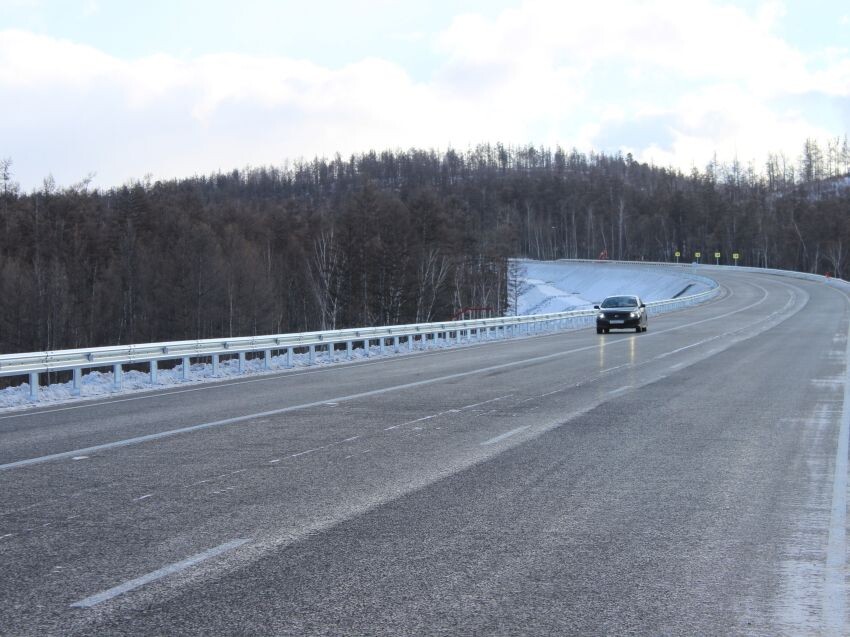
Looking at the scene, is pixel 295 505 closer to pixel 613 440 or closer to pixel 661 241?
pixel 613 440

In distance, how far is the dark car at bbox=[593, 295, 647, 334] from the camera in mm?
40031

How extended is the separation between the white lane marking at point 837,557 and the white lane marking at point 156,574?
3.65m

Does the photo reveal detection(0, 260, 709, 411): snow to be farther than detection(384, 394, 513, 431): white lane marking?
Yes

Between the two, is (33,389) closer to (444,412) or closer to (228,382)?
(228,382)

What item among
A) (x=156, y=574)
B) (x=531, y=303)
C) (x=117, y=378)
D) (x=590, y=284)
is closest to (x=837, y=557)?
(x=156, y=574)

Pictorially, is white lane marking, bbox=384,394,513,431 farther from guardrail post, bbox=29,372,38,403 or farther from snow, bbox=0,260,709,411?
guardrail post, bbox=29,372,38,403

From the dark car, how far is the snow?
267 inches

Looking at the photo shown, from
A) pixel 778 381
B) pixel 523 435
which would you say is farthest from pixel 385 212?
pixel 523 435

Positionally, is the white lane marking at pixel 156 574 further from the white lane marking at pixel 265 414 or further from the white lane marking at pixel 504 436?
the white lane marking at pixel 504 436

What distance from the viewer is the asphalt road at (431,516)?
4.74 metres

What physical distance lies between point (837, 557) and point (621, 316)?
34818 mm

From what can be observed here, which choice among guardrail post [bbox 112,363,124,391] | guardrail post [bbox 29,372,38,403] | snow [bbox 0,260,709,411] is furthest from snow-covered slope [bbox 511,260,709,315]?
guardrail post [bbox 29,372,38,403]

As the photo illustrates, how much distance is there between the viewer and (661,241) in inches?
7451

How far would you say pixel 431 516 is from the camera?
7.00 meters
